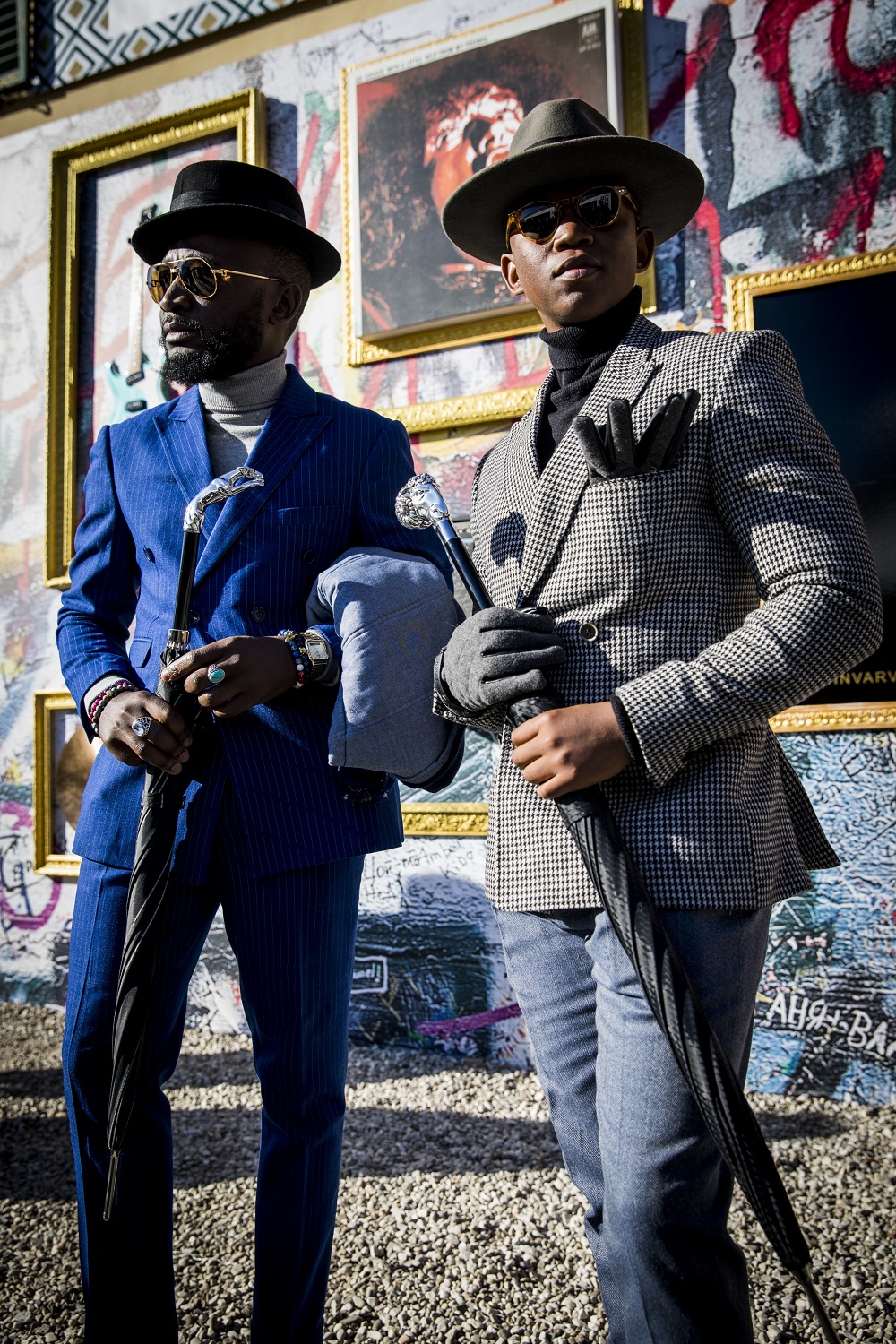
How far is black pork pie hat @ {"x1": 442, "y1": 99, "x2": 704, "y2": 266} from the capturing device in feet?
5.84

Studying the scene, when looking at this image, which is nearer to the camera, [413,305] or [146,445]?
[146,445]

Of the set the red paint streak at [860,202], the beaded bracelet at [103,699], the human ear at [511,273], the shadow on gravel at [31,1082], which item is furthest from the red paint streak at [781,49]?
the shadow on gravel at [31,1082]

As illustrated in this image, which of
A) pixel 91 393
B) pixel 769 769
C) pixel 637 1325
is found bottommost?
pixel 637 1325

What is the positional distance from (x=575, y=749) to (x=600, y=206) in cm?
106

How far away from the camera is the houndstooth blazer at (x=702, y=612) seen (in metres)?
1.39

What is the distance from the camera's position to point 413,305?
4.32m

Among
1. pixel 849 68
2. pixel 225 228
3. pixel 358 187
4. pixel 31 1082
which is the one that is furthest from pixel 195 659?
pixel 849 68

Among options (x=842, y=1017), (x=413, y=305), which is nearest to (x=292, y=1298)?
(x=842, y=1017)

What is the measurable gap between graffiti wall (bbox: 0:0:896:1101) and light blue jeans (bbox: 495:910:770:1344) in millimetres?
2354

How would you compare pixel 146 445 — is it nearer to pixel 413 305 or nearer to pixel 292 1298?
pixel 292 1298

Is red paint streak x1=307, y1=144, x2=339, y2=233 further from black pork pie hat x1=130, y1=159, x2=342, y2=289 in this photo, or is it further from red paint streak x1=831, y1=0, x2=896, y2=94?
black pork pie hat x1=130, y1=159, x2=342, y2=289

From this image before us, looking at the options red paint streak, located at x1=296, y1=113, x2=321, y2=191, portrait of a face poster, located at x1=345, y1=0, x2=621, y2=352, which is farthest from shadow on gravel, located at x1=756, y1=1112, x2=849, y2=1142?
red paint streak, located at x1=296, y1=113, x2=321, y2=191

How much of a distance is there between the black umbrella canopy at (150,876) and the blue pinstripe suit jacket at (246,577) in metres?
Result: 0.08

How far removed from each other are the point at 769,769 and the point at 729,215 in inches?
123
